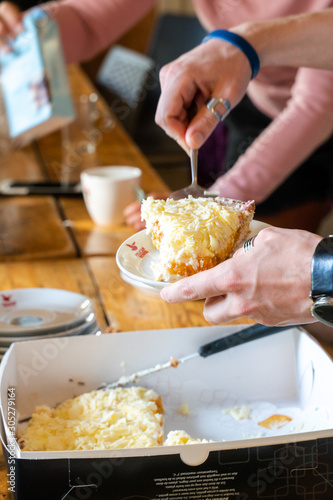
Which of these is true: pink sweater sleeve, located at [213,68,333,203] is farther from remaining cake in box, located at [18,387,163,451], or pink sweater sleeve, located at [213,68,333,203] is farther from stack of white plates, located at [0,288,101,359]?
remaining cake in box, located at [18,387,163,451]

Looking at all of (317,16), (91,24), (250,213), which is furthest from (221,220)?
(91,24)

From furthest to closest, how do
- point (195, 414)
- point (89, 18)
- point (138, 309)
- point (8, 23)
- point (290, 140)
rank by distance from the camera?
point (89, 18) < point (8, 23) < point (290, 140) < point (138, 309) < point (195, 414)

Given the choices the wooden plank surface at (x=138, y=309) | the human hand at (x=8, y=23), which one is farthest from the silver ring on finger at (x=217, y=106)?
the human hand at (x=8, y=23)

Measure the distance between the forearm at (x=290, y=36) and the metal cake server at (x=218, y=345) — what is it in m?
0.41

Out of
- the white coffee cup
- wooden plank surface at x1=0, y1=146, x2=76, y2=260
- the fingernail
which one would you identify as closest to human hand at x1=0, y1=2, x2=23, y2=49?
wooden plank surface at x1=0, y1=146, x2=76, y2=260

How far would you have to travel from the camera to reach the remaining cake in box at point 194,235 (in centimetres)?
75

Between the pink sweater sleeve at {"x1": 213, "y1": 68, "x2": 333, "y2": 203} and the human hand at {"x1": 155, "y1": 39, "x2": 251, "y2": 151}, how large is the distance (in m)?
0.35

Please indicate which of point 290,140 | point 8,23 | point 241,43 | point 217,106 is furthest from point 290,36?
point 8,23

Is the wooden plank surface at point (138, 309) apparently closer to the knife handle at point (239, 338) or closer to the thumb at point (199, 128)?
the knife handle at point (239, 338)

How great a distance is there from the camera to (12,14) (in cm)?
177

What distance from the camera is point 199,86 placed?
3.08ft

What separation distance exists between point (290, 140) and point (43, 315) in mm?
647

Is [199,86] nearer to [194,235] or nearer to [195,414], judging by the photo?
[194,235]

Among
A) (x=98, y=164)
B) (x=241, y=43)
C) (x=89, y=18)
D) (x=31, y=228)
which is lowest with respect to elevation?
(x=98, y=164)
